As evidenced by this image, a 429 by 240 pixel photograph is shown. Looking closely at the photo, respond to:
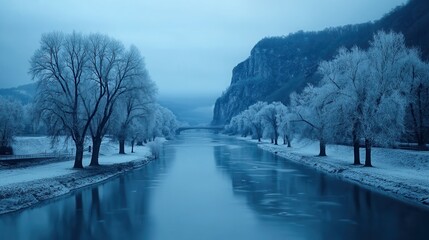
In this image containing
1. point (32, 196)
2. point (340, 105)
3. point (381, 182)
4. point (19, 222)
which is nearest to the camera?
point (19, 222)

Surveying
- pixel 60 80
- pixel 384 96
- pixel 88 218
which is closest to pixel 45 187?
pixel 88 218

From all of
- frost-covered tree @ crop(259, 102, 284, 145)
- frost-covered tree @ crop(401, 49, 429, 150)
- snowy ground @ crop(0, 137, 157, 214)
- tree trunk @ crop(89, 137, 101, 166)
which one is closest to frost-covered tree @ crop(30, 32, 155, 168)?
tree trunk @ crop(89, 137, 101, 166)

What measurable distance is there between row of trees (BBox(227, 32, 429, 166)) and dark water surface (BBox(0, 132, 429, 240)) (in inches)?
240

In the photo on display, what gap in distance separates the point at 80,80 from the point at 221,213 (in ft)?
75.7

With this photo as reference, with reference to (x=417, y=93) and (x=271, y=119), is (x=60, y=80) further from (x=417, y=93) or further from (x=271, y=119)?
(x=271, y=119)

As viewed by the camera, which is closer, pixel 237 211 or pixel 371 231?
pixel 371 231

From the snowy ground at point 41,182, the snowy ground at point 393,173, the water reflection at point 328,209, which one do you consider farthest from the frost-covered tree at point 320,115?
the snowy ground at point 41,182

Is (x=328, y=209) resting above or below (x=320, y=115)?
below

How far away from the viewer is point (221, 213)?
22172 millimetres

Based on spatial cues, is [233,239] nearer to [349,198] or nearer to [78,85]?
[349,198]

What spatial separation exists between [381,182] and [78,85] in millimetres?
27525

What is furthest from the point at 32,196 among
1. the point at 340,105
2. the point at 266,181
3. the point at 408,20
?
the point at 408,20

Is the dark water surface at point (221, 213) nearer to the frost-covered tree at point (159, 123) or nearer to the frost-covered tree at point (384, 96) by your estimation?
the frost-covered tree at point (384, 96)

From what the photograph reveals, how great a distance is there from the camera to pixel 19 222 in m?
20.0
